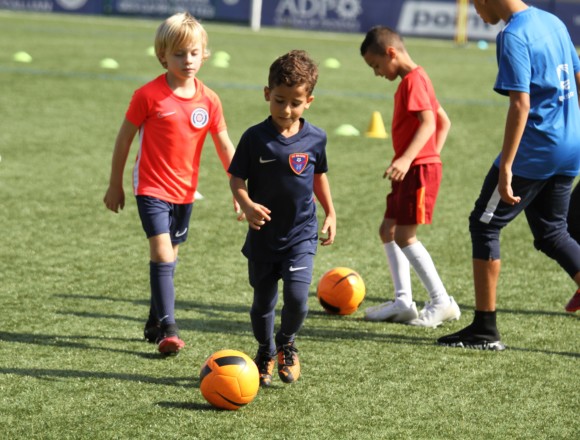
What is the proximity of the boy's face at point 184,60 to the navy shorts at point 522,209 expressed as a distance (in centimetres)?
175

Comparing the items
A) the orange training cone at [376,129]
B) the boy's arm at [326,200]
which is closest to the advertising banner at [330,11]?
the orange training cone at [376,129]

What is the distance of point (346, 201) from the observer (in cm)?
980

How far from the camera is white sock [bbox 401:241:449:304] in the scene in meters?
6.33

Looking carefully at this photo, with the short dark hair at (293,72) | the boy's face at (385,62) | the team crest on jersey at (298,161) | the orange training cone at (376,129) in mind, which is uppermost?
the short dark hair at (293,72)

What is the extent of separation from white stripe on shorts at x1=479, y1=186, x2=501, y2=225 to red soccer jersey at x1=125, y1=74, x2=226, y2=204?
1.64 m

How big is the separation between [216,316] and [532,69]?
7.91ft

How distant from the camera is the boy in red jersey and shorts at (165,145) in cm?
562

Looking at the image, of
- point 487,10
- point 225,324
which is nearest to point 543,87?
point 487,10

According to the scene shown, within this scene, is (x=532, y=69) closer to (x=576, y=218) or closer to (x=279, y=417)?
(x=576, y=218)

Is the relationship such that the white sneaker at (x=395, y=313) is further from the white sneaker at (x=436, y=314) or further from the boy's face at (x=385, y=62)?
the boy's face at (x=385, y=62)

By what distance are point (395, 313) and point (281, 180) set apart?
5.80 ft

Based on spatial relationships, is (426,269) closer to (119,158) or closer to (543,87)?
(543,87)

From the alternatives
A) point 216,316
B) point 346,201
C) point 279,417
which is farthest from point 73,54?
point 279,417

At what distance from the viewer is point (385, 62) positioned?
618 cm
